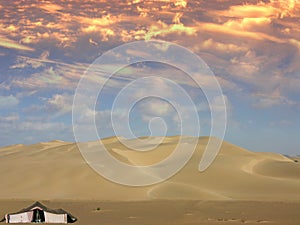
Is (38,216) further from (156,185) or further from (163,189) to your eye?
(156,185)

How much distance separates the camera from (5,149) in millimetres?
99812

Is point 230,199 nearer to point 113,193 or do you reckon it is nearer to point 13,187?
point 113,193

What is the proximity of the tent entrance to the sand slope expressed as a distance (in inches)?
780

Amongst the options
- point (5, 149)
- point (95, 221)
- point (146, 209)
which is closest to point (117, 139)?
point (5, 149)

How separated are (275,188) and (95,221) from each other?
29.1 m

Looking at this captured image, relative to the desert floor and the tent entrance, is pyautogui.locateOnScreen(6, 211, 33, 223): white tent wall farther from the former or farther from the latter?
the desert floor

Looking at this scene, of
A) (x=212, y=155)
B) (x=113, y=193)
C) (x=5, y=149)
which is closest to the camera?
(x=113, y=193)

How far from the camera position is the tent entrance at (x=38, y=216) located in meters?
36.0

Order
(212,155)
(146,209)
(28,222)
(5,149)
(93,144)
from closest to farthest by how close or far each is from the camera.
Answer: (28,222), (146,209), (212,155), (93,144), (5,149)

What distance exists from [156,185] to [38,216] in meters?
26.4

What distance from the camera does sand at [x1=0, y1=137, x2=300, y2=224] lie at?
41.8 meters

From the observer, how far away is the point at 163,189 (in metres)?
59.0

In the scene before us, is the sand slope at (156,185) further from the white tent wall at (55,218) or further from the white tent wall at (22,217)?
the white tent wall at (22,217)

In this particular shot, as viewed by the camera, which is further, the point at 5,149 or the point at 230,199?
the point at 5,149
